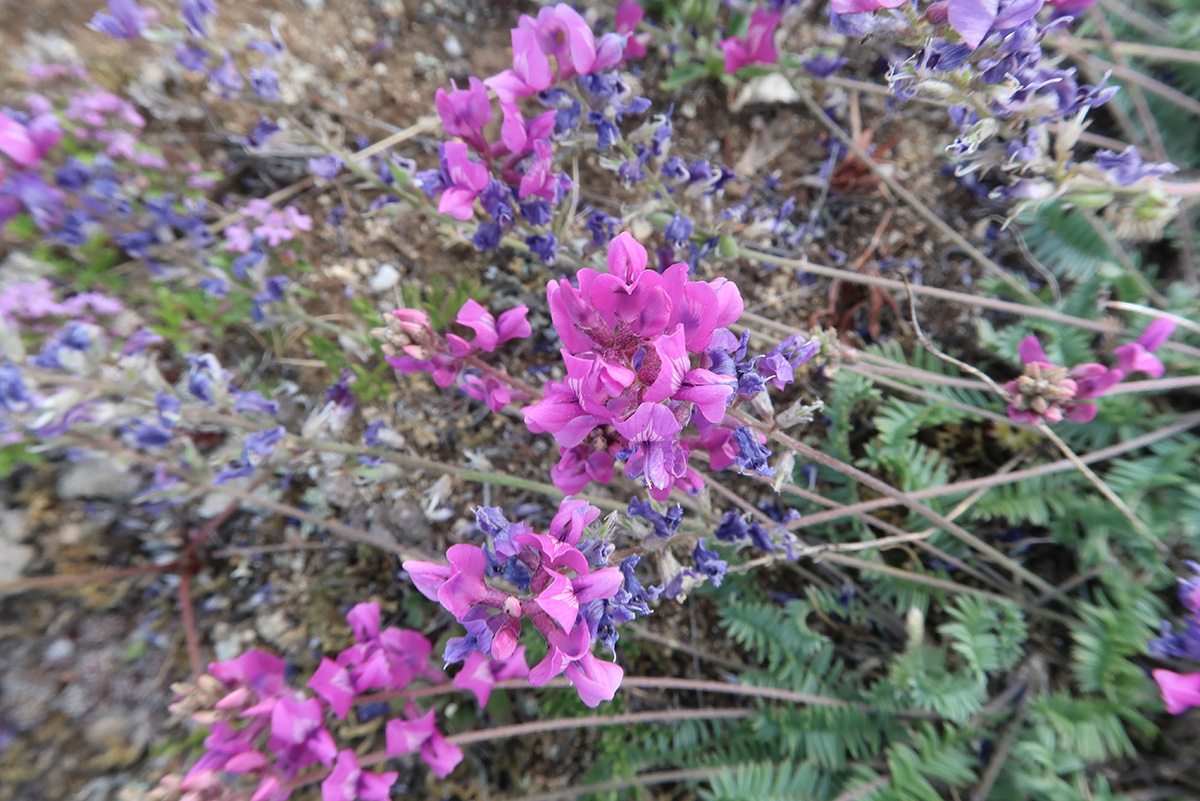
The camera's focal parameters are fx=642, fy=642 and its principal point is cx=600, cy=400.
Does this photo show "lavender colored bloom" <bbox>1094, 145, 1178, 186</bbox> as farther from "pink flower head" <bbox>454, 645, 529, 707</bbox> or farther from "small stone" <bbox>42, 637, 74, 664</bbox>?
"small stone" <bbox>42, 637, 74, 664</bbox>

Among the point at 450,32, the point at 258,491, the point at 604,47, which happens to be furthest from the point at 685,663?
the point at 450,32

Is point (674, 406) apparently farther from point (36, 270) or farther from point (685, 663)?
point (36, 270)

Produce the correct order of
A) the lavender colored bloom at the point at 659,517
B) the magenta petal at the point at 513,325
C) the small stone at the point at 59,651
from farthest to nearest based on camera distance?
the small stone at the point at 59,651 < the magenta petal at the point at 513,325 < the lavender colored bloom at the point at 659,517

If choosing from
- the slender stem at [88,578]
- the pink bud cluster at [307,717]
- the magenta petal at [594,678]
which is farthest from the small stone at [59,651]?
the magenta petal at [594,678]

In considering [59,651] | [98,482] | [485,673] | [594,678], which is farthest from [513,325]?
[59,651]

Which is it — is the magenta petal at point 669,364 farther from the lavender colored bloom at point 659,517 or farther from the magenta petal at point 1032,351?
the magenta petal at point 1032,351

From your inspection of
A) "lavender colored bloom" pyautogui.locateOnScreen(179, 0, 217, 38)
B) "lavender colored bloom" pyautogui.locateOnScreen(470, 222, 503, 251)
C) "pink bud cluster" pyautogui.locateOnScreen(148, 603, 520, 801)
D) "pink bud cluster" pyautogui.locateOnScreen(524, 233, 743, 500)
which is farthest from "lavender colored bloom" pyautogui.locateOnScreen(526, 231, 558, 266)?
"lavender colored bloom" pyautogui.locateOnScreen(179, 0, 217, 38)
